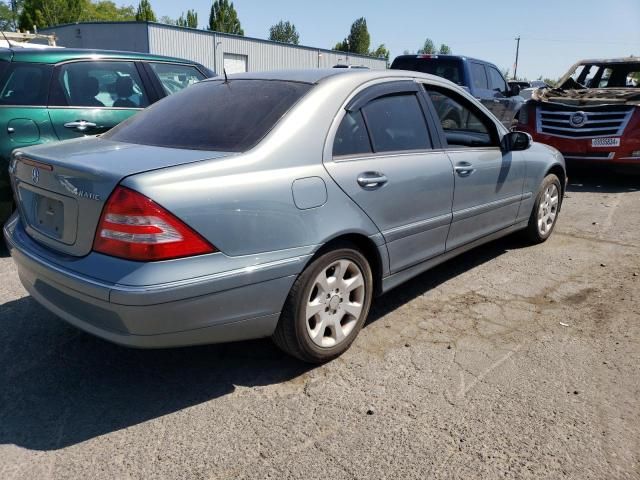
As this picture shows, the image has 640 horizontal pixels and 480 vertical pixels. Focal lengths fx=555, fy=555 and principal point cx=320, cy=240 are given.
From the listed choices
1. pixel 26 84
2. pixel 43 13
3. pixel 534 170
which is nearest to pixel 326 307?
pixel 534 170

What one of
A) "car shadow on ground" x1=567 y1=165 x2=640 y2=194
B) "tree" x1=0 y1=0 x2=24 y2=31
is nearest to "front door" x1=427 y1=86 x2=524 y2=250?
"car shadow on ground" x1=567 y1=165 x2=640 y2=194

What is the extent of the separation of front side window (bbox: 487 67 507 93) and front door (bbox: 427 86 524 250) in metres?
7.60

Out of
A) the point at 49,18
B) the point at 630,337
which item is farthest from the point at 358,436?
the point at 49,18

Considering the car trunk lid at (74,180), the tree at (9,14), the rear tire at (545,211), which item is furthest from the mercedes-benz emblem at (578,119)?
the tree at (9,14)

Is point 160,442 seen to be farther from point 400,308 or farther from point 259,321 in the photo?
point 400,308

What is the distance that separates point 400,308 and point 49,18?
49617 millimetres

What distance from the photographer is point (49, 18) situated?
44.3m

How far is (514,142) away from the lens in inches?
175

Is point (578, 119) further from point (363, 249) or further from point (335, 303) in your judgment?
point (335, 303)

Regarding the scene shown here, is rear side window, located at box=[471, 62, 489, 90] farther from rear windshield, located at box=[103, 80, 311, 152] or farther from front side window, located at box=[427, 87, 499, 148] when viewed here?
rear windshield, located at box=[103, 80, 311, 152]

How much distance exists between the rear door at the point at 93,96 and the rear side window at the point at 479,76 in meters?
7.03

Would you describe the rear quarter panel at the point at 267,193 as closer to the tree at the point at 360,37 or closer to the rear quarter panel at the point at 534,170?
the rear quarter panel at the point at 534,170

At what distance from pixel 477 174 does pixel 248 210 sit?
6.92 ft

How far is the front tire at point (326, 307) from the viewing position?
9.11 feet
